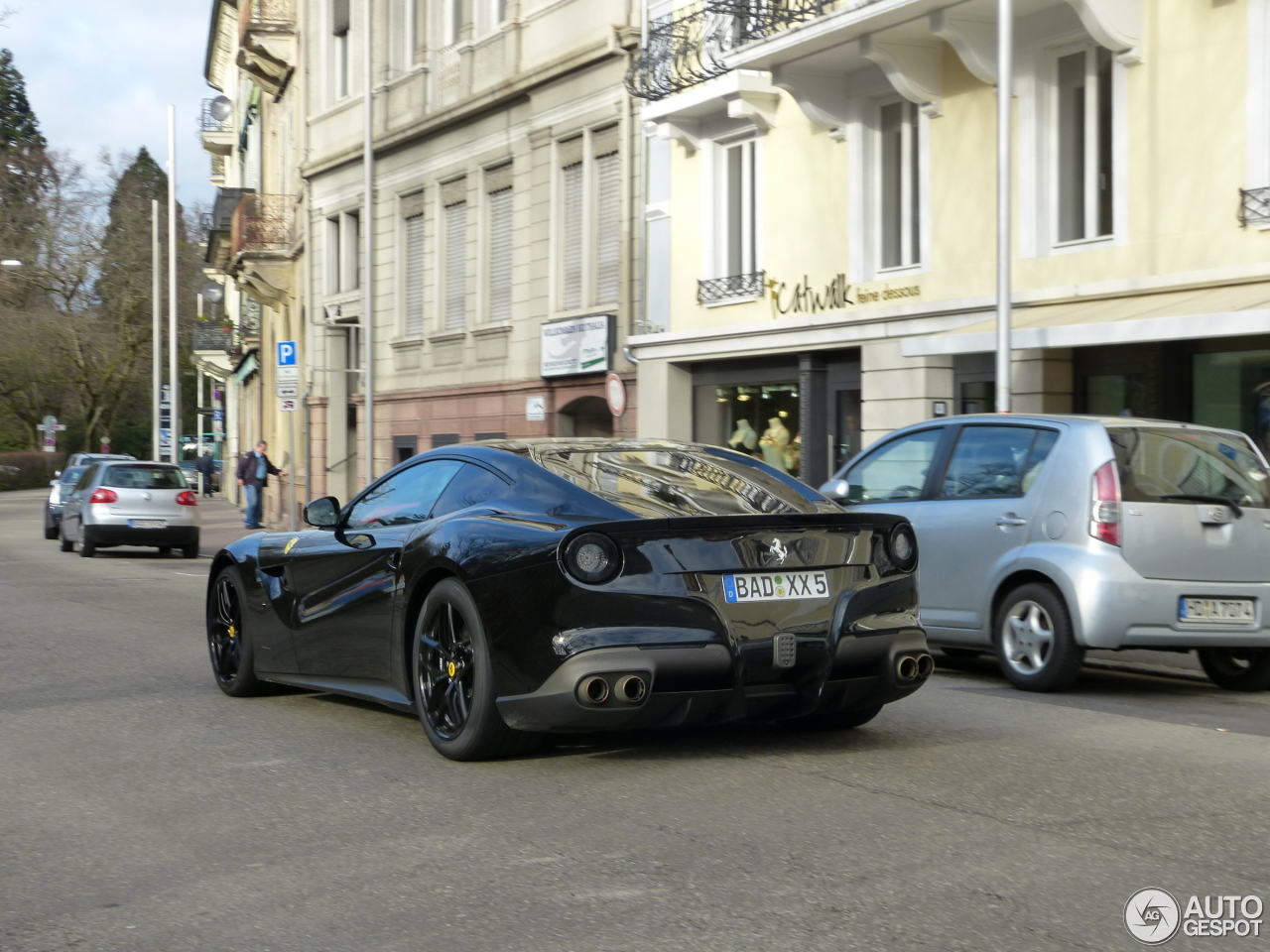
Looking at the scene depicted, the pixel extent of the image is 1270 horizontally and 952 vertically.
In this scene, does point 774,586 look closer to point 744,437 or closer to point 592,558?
point 592,558

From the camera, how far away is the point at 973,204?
1800cm

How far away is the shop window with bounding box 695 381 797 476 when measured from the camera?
21375 millimetres

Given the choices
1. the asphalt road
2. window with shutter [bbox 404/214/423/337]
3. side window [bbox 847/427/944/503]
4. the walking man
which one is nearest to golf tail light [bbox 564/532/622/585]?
the asphalt road

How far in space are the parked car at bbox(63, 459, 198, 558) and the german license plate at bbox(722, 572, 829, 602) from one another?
21.3 metres

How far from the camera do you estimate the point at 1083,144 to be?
16.9m

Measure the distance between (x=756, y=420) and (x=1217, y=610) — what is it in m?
13.1

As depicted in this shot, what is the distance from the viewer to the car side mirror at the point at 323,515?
26.6 ft

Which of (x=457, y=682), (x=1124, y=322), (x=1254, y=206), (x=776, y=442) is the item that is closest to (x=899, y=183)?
(x=776, y=442)

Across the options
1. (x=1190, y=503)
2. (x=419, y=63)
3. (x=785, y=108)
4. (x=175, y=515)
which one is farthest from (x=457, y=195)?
(x=1190, y=503)

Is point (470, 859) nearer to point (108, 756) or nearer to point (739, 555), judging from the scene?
point (739, 555)

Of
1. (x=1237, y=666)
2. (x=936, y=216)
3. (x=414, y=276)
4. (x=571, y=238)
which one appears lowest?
(x=1237, y=666)

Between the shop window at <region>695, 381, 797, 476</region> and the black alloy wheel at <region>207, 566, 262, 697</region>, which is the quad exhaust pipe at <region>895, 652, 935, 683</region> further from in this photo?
the shop window at <region>695, 381, 797, 476</region>

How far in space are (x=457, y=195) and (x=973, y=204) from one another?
1391 centimetres

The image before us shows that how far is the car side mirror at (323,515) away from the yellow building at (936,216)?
327 inches
